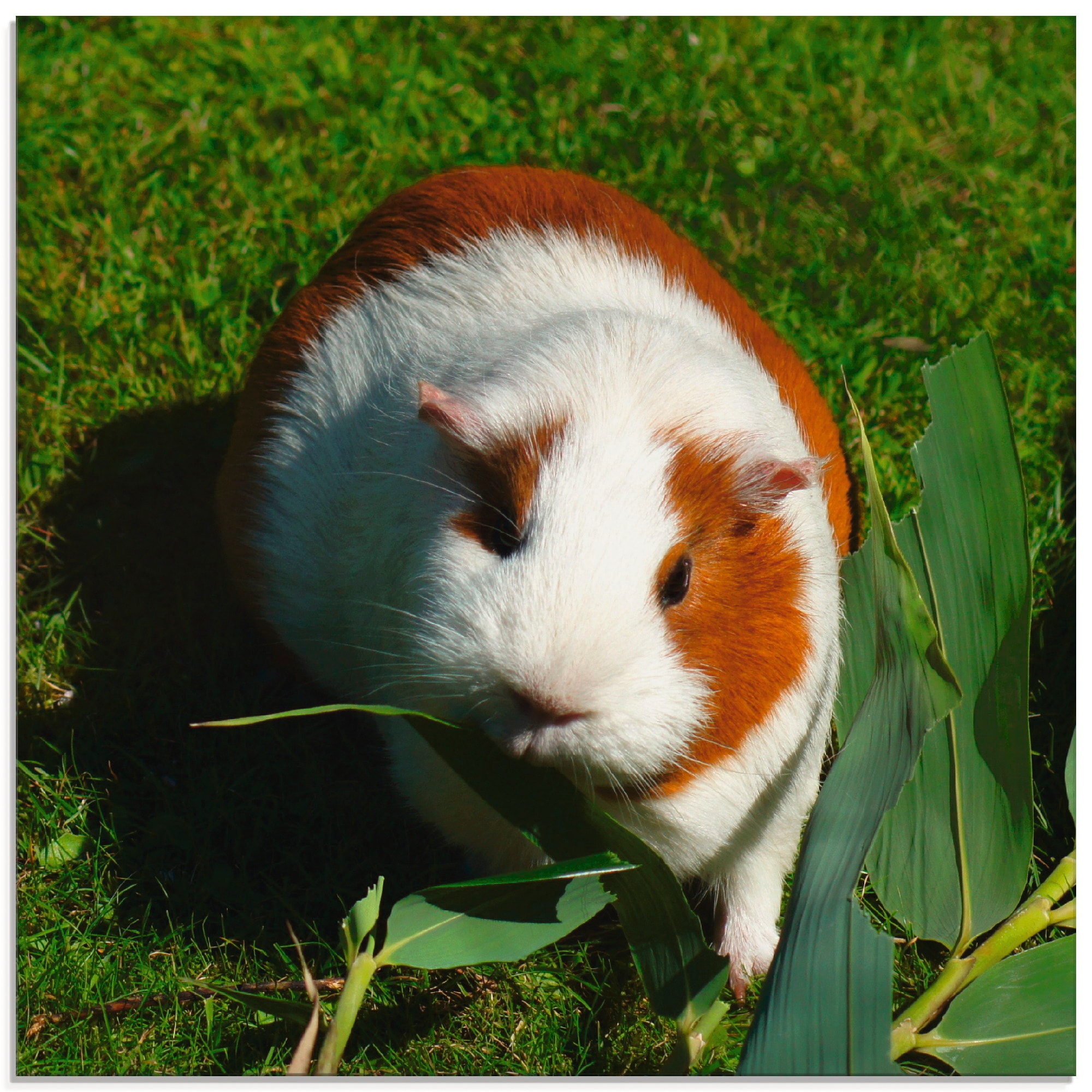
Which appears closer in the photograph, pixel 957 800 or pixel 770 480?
pixel 770 480

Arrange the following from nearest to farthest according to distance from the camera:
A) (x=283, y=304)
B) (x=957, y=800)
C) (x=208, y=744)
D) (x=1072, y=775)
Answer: (x=957, y=800), (x=1072, y=775), (x=208, y=744), (x=283, y=304)

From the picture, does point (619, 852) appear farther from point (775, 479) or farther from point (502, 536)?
point (775, 479)

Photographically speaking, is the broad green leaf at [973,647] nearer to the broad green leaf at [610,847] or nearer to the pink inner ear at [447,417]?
the broad green leaf at [610,847]

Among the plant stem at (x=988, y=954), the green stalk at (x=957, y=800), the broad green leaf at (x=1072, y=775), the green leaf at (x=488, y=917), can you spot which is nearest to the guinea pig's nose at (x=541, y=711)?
the green leaf at (x=488, y=917)

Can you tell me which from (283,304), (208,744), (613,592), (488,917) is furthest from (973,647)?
(283,304)

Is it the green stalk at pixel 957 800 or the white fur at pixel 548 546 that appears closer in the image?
the white fur at pixel 548 546

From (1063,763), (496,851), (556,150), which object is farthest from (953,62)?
(496,851)

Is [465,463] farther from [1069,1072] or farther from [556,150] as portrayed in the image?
[556,150]
